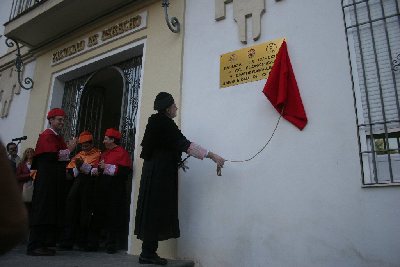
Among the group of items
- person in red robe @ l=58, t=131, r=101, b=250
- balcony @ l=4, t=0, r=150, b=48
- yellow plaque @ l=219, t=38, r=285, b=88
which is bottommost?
person in red robe @ l=58, t=131, r=101, b=250

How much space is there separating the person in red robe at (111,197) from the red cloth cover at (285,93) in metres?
2.17

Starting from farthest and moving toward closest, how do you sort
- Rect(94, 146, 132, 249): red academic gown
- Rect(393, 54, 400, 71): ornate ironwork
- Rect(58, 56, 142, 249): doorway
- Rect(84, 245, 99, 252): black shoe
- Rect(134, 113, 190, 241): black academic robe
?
1. Rect(58, 56, 142, 249): doorway
2. Rect(84, 245, 99, 252): black shoe
3. Rect(94, 146, 132, 249): red academic gown
4. Rect(134, 113, 190, 241): black academic robe
5. Rect(393, 54, 400, 71): ornate ironwork

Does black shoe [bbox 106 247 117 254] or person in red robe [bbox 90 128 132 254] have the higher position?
person in red robe [bbox 90 128 132 254]

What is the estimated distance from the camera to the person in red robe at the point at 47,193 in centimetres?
413

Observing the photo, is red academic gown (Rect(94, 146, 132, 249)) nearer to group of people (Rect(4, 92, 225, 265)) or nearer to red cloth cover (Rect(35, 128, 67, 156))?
group of people (Rect(4, 92, 225, 265))

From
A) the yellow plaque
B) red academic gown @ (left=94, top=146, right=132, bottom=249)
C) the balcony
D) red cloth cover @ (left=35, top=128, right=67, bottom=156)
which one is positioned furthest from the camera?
the balcony

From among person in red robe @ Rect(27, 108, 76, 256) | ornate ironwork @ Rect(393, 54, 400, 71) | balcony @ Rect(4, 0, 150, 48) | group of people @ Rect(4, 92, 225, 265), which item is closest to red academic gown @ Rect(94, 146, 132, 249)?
group of people @ Rect(4, 92, 225, 265)

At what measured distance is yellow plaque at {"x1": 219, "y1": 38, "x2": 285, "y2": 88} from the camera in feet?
13.5

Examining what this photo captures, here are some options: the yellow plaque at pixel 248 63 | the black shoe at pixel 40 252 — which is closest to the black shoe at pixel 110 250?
the black shoe at pixel 40 252

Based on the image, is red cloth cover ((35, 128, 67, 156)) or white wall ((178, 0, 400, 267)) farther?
red cloth cover ((35, 128, 67, 156))

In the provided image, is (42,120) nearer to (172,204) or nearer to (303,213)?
(172,204)

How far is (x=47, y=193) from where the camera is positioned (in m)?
4.18

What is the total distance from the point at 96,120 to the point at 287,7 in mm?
4129

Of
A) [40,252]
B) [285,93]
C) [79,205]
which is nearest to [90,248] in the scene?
[79,205]
